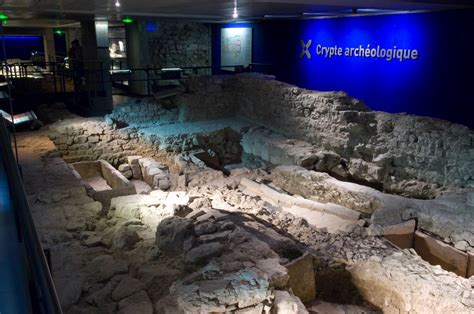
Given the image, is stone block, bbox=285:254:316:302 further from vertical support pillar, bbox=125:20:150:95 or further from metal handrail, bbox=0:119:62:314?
vertical support pillar, bbox=125:20:150:95

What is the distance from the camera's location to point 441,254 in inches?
224

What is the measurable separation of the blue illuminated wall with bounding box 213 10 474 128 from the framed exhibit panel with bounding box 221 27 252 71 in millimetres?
2788

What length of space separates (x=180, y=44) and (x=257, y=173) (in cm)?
860

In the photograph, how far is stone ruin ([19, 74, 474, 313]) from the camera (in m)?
3.98

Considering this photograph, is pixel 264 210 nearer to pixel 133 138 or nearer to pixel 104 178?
pixel 104 178

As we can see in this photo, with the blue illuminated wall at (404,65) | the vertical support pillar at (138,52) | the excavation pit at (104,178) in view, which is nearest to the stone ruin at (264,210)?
the excavation pit at (104,178)

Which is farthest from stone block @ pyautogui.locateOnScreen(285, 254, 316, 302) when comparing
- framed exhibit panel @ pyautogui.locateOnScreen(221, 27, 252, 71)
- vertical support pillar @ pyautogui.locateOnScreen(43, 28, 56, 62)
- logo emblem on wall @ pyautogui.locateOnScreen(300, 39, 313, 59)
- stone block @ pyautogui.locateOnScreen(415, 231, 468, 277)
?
vertical support pillar @ pyautogui.locateOnScreen(43, 28, 56, 62)

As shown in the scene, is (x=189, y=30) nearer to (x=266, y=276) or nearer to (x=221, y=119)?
(x=221, y=119)

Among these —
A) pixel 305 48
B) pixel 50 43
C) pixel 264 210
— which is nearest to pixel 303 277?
pixel 264 210

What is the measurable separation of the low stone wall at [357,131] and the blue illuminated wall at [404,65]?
457 mm

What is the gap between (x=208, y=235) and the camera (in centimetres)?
467

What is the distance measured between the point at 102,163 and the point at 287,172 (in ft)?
12.4

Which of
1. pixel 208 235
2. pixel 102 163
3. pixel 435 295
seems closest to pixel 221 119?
pixel 102 163

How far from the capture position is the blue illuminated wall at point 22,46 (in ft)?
77.4
